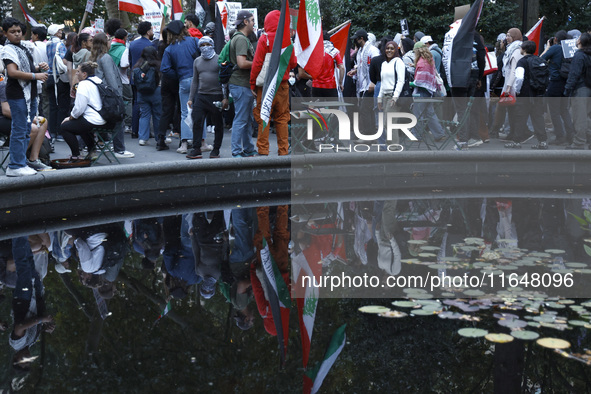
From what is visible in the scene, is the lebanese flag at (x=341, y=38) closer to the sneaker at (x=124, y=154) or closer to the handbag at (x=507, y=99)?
the handbag at (x=507, y=99)

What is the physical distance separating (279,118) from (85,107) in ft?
8.75

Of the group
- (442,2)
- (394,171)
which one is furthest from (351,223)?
(442,2)

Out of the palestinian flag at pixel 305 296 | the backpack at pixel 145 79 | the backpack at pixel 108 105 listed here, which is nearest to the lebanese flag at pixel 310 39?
the backpack at pixel 145 79

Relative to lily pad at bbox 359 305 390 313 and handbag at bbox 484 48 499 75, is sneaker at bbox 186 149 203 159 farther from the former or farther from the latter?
lily pad at bbox 359 305 390 313

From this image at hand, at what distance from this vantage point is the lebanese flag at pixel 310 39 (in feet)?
38.9

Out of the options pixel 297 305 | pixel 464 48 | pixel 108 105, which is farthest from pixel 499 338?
pixel 464 48

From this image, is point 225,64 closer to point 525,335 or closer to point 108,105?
point 108,105

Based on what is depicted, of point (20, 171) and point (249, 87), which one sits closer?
point (20, 171)

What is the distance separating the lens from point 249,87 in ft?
40.2

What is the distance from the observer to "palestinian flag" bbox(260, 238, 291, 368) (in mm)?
5495

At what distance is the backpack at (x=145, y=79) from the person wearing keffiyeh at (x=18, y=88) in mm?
3223

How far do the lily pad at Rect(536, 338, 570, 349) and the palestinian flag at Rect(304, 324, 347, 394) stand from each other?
1.23m

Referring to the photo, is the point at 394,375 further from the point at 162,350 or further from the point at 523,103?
the point at 523,103

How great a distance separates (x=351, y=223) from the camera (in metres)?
9.35
